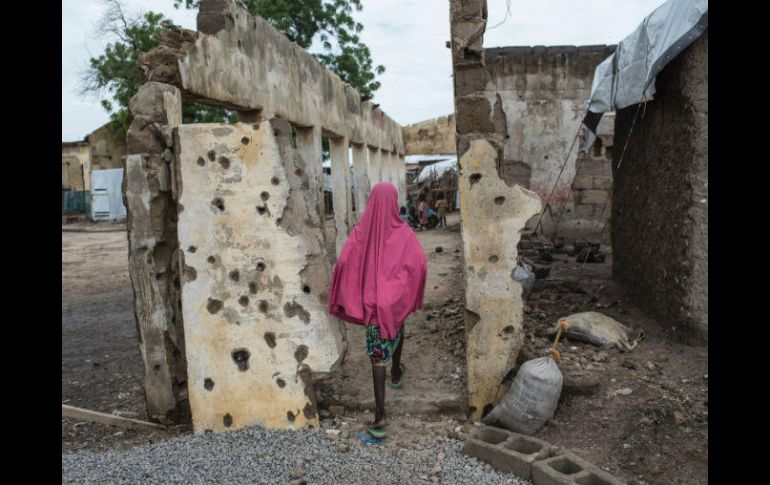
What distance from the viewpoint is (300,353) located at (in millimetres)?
3939

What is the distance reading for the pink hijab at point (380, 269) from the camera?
3.78 metres

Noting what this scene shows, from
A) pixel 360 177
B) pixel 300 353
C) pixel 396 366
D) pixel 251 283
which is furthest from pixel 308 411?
pixel 360 177

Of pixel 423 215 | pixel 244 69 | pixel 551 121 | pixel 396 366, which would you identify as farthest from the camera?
pixel 423 215

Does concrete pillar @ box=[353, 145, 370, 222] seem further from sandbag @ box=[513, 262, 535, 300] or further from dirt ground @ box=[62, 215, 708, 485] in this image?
sandbag @ box=[513, 262, 535, 300]

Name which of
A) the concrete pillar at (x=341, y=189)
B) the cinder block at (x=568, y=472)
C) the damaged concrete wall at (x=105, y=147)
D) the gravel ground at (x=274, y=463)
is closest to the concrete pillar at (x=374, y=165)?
the concrete pillar at (x=341, y=189)

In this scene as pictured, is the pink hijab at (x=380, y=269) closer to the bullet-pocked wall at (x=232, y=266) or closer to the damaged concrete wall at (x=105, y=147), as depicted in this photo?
the bullet-pocked wall at (x=232, y=266)

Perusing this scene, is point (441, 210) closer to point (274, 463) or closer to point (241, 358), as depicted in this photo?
point (241, 358)

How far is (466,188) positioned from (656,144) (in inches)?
95.5

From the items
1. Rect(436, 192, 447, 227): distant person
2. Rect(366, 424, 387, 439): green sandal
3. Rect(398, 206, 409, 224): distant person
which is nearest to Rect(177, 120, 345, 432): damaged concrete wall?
Rect(366, 424, 387, 439): green sandal

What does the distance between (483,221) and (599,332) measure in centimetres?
180

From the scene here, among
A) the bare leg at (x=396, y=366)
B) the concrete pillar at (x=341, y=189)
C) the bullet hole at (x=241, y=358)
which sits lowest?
the bare leg at (x=396, y=366)

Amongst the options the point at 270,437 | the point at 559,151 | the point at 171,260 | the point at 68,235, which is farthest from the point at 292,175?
the point at 68,235

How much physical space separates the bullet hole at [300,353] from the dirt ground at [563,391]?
18.9 inches

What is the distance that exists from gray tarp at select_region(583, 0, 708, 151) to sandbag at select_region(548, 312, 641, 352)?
192 cm
